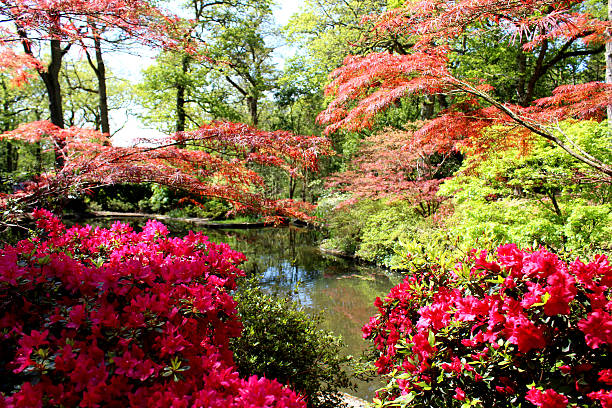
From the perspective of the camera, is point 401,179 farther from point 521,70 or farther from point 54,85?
point 54,85

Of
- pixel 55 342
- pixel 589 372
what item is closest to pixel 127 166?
pixel 55 342

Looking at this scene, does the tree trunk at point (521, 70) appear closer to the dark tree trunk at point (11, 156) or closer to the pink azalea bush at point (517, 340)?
the pink azalea bush at point (517, 340)

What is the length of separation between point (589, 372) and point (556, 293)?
14.4 inches

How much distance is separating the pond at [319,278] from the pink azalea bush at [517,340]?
4.44 ft

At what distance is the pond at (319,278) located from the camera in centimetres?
467

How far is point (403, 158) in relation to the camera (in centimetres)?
890

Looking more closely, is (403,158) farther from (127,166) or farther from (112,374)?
(112,374)

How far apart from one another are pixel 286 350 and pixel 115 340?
4.43 ft

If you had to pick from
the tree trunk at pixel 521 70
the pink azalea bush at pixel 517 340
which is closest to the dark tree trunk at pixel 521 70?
the tree trunk at pixel 521 70

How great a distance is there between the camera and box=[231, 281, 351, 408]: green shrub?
7.24 feet

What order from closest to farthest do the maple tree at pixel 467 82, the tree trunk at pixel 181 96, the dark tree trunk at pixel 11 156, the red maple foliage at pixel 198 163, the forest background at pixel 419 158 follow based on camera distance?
the forest background at pixel 419 158 < the maple tree at pixel 467 82 < the red maple foliage at pixel 198 163 < the tree trunk at pixel 181 96 < the dark tree trunk at pixel 11 156

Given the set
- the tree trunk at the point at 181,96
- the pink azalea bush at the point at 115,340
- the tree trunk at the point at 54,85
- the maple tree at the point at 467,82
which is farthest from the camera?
the tree trunk at the point at 181,96

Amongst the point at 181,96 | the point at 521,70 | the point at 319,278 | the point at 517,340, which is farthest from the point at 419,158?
the point at 181,96

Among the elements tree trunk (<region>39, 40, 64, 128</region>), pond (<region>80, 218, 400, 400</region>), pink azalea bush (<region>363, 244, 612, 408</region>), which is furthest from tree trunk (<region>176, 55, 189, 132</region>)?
pink azalea bush (<region>363, 244, 612, 408</region>)
